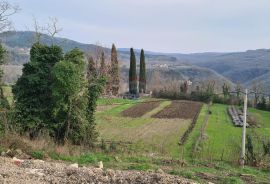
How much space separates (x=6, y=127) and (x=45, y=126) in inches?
142

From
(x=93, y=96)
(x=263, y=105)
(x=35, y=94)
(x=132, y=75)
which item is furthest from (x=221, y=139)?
(x=132, y=75)

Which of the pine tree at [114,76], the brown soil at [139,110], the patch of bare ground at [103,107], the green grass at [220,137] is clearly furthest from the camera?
the pine tree at [114,76]

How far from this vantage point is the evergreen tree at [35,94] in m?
20.3

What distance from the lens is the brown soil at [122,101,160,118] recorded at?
165ft

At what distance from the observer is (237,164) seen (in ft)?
57.1

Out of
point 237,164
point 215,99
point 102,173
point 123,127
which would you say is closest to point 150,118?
point 123,127

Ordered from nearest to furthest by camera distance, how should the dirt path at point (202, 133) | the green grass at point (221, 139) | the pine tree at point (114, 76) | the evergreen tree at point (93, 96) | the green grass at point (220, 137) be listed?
the evergreen tree at point (93, 96) → the green grass at point (221, 139) → the green grass at point (220, 137) → the dirt path at point (202, 133) → the pine tree at point (114, 76)

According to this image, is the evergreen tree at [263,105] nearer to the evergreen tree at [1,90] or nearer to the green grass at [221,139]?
the green grass at [221,139]

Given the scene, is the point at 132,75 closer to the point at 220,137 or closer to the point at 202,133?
the point at 202,133

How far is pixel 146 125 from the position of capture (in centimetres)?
4175

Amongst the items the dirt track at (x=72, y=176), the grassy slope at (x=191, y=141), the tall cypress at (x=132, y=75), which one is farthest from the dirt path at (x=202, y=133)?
the tall cypress at (x=132, y=75)

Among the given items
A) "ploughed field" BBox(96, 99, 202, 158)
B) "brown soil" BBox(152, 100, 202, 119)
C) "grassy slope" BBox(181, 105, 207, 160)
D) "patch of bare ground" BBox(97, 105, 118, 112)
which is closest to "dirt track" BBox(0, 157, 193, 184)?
"grassy slope" BBox(181, 105, 207, 160)

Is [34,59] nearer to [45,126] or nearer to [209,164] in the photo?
[45,126]

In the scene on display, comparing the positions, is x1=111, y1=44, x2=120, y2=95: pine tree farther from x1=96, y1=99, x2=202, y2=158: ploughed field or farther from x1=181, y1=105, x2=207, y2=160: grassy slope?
x1=181, y1=105, x2=207, y2=160: grassy slope
